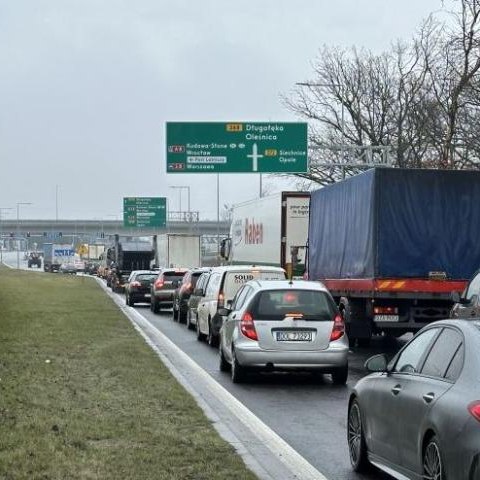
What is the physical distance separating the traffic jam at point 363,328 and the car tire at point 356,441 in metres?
0.01

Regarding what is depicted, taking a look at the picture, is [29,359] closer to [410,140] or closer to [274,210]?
[274,210]

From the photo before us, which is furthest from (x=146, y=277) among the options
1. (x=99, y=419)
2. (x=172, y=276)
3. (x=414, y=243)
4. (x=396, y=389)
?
(x=396, y=389)

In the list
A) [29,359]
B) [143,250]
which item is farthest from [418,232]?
A: [143,250]

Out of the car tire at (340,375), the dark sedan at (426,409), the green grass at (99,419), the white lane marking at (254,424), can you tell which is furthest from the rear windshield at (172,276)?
the dark sedan at (426,409)

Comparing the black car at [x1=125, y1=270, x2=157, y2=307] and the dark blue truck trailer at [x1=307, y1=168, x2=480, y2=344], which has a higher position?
the dark blue truck trailer at [x1=307, y1=168, x2=480, y2=344]

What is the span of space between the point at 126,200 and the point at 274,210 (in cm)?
5562

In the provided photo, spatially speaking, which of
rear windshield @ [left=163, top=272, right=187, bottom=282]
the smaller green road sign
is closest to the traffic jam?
rear windshield @ [left=163, top=272, right=187, bottom=282]

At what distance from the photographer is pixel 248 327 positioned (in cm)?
1489

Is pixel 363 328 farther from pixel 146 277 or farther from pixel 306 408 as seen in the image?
pixel 146 277

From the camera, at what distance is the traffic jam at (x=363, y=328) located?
259 inches

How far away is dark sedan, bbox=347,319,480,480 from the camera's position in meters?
5.83

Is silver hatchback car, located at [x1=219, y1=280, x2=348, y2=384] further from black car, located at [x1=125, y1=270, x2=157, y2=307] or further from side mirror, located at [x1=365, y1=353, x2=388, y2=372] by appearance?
black car, located at [x1=125, y1=270, x2=157, y2=307]

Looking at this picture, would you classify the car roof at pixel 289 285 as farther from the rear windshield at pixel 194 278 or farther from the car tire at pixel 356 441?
the rear windshield at pixel 194 278

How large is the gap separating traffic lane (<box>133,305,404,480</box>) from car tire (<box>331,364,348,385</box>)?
157 millimetres
